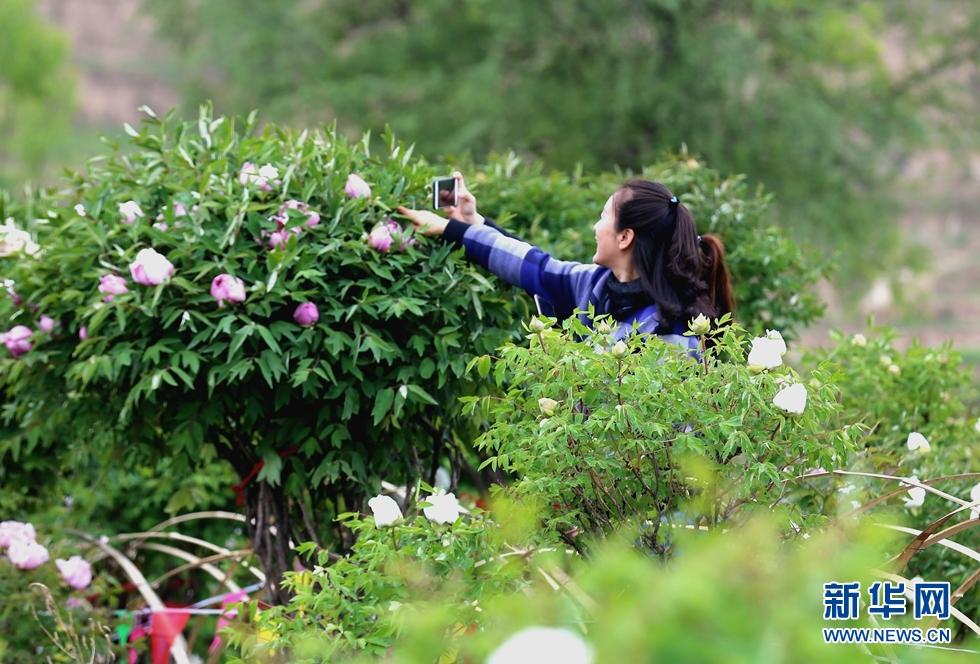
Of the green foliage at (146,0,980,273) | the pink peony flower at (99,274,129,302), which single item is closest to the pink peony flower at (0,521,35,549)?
the pink peony flower at (99,274,129,302)

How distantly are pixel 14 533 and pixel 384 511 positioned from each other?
199cm

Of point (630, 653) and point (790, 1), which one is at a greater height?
point (790, 1)

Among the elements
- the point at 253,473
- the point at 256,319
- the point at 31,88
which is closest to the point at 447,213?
the point at 256,319

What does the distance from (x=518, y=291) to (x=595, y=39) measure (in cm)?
1107

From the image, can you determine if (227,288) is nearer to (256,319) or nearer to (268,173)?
(256,319)

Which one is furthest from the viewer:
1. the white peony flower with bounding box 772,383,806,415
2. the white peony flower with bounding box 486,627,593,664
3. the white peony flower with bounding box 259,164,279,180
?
the white peony flower with bounding box 259,164,279,180

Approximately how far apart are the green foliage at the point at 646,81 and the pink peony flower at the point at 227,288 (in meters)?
10.3

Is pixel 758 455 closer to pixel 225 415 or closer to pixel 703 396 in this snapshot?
pixel 703 396

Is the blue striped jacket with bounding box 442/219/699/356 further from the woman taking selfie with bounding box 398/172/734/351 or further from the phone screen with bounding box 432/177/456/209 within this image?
the phone screen with bounding box 432/177/456/209

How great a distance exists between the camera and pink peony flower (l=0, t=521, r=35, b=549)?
12.9 feet

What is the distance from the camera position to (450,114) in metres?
14.9

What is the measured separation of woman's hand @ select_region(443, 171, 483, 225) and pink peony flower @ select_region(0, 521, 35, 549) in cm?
172

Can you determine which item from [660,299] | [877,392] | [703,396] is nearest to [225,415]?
[660,299]

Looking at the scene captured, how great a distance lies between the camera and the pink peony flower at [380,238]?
3328 mm
